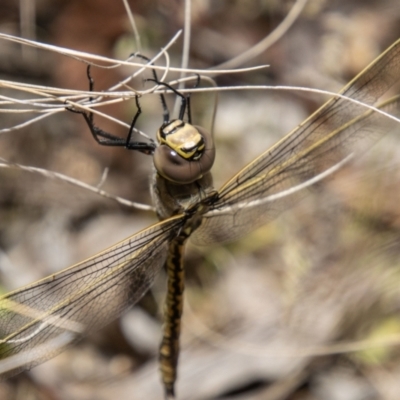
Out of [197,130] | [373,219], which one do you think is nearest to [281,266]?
[373,219]

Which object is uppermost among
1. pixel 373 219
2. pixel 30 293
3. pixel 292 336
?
pixel 373 219

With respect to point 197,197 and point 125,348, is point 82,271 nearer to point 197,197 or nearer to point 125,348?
point 197,197

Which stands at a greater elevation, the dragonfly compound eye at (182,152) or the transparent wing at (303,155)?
the transparent wing at (303,155)

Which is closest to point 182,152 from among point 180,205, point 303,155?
point 180,205

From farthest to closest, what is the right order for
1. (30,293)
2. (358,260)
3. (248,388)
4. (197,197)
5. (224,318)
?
1. (224,318)
2. (358,260)
3. (248,388)
4. (197,197)
5. (30,293)

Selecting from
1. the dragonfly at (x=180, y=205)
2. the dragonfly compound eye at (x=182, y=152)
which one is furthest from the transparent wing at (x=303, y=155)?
the dragonfly compound eye at (x=182, y=152)

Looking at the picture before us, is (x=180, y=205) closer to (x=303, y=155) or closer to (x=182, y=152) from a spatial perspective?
(x=182, y=152)

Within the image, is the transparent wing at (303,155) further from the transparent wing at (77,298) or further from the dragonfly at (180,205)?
the transparent wing at (77,298)
